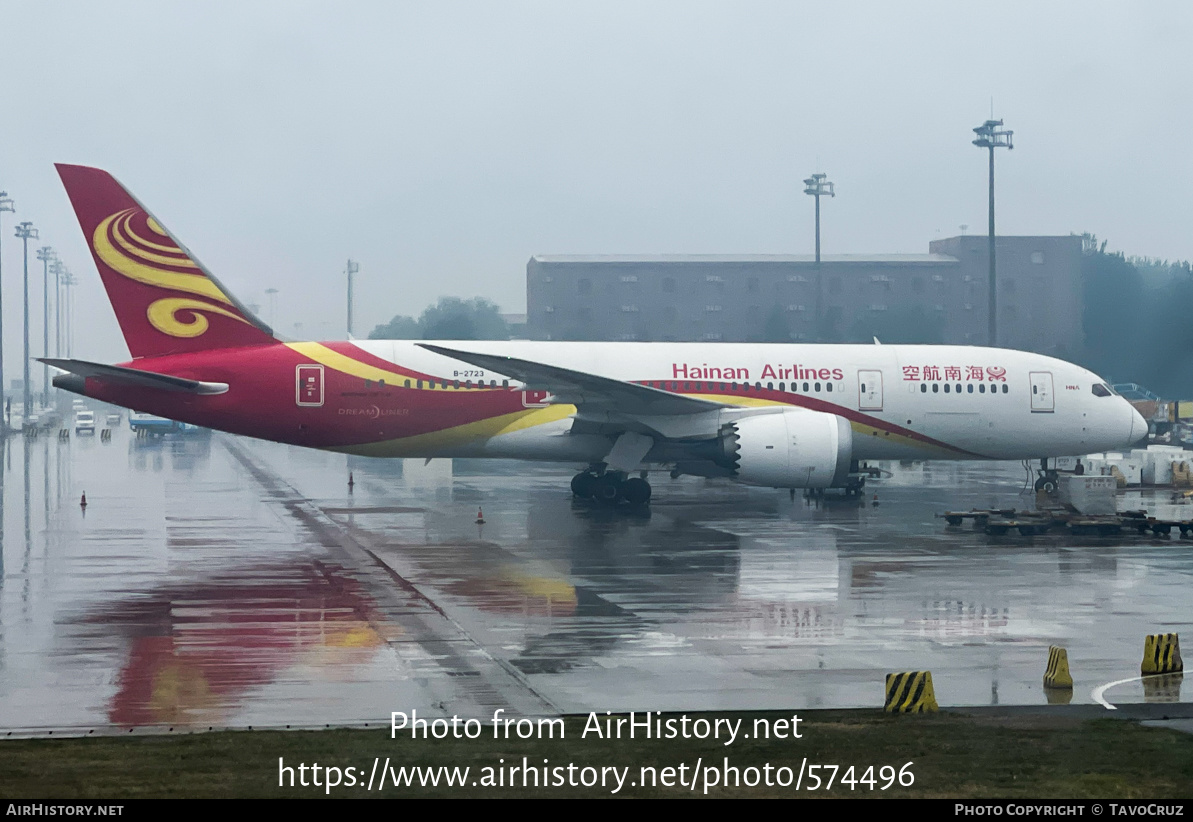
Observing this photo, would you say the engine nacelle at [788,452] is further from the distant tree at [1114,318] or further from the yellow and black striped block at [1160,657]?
the distant tree at [1114,318]

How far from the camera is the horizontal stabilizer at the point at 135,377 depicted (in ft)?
95.7

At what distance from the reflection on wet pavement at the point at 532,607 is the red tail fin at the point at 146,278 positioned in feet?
13.6

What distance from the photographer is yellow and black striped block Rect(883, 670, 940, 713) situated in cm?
1271

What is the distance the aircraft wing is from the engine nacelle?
1.55 meters

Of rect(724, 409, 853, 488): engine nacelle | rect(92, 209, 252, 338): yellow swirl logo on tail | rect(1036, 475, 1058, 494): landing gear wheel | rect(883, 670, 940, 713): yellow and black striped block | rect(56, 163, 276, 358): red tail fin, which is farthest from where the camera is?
rect(1036, 475, 1058, 494): landing gear wheel

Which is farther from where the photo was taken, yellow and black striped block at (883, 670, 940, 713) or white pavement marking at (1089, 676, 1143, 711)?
white pavement marking at (1089, 676, 1143, 711)

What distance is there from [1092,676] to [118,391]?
22.7 m

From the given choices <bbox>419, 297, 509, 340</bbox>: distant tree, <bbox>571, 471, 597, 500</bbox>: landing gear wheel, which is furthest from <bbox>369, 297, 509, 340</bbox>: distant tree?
<bbox>571, 471, 597, 500</bbox>: landing gear wheel

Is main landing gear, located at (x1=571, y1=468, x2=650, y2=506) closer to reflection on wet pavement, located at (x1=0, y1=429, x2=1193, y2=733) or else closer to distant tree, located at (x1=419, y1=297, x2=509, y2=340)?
reflection on wet pavement, located at (x1=0, y1=429, x2=1193, y2=733)

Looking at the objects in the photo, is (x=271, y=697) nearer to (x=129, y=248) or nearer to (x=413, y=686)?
(x=413, y=686)

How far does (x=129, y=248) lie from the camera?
3114cm

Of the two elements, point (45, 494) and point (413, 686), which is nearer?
point (413, 686)

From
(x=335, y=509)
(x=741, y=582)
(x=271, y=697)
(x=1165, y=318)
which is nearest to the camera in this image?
(x=271, y=697)
